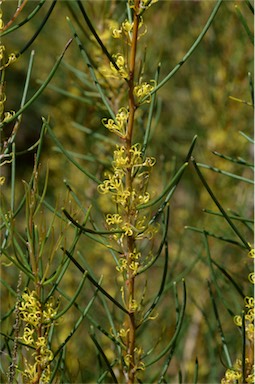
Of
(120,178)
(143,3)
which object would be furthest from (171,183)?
(143,3)

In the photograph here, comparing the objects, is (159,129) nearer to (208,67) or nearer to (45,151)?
(208,67)

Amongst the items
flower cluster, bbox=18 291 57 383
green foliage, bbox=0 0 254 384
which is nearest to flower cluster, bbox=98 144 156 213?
green foliage, bbox=0 0 254 384

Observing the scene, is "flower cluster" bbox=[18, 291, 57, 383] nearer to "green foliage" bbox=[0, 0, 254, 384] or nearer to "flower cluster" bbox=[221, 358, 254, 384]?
"green foliage" bbox=[0, 0, 254, 384]

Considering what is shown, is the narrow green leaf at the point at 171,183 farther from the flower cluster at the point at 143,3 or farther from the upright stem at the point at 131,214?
the flower cluster at the point at 143,3

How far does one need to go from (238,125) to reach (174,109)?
0.72 m

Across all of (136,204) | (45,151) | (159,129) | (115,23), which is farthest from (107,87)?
(45,151)

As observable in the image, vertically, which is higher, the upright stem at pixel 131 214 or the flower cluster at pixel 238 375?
the upright stem at pixel 131 214

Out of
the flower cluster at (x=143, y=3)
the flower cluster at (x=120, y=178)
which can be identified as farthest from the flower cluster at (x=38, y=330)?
the flower cluster at (x=143, y=3)

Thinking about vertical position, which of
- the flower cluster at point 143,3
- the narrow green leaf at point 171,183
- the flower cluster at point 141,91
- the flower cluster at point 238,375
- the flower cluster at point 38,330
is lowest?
the flower cluster at point 238,375

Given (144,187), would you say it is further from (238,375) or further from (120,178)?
(238,375)

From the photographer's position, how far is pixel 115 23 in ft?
3.35

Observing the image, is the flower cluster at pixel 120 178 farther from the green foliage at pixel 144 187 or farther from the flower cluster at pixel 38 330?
the flower cluster at pixel 38 330

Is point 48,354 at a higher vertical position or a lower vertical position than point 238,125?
lower

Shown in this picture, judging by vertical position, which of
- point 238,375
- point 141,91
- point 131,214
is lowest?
point 238,375
